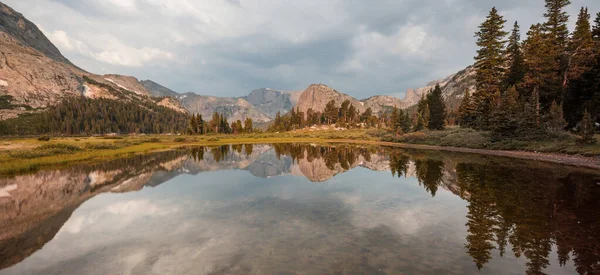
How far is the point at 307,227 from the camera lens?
37.2 ft

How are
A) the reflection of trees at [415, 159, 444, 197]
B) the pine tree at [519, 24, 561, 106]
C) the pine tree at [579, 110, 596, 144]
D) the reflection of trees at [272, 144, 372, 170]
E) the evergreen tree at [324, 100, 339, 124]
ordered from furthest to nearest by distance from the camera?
the evergreen tree at [324, 100, 339, 124] < the pine tree at [519, 24, 561, 106] < the reflection of trees at [272, 144, 372, 170] < the pine tree at [579, 110, 596, 144] < the reflection of trees at [415, 159, 444, 197]

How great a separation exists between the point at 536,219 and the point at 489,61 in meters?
54.3

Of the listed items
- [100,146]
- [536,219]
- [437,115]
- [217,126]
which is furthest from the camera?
[217,126]

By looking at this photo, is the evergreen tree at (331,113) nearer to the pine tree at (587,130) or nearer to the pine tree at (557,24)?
the pine tree at (557,24)

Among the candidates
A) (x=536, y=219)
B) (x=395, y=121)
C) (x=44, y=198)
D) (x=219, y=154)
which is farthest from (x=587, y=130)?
(x=395, y=121)

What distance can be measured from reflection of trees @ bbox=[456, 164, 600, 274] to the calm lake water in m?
0.06

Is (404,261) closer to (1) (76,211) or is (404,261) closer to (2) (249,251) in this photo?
(2) (249,251)

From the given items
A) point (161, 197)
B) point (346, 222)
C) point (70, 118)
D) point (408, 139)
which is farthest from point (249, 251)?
point (70, 118)

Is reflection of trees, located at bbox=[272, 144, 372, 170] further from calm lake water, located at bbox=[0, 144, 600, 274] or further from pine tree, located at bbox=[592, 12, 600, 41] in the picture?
pine tree, located at bbox=[592, 12, 600, 41]

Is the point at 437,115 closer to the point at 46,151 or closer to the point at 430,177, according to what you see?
the point at 430,177

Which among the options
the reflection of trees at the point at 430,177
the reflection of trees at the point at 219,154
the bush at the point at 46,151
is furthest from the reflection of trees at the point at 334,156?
the bush at the point at 46,151

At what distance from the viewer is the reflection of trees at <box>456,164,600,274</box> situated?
8.32m

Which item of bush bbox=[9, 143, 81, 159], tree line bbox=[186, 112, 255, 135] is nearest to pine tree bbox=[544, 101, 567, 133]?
bush bbox=[9, 143, 81, 159]

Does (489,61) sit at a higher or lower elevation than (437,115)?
higher
